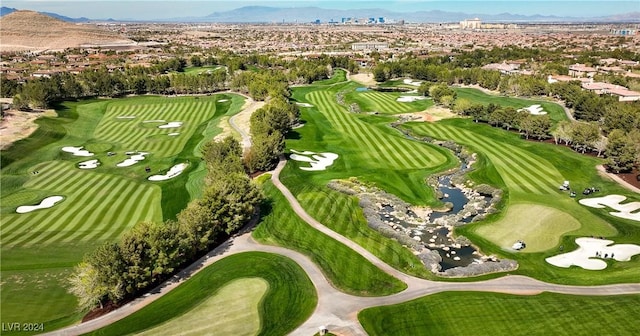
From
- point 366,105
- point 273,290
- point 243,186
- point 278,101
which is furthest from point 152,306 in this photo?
point 366,105

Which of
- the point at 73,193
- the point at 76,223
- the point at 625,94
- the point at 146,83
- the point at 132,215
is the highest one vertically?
the point at 146,83

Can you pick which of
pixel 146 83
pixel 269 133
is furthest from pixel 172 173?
pixel 146 83

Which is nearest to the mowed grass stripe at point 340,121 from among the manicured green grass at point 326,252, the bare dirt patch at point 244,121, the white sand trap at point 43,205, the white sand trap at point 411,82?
the bare dirt patch at point 244,121

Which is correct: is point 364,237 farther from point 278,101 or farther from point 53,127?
point 53,127

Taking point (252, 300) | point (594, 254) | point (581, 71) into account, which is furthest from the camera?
point (581, 71)

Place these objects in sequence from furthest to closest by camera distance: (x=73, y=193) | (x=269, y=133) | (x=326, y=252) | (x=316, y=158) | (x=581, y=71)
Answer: (x=581, y=71)
(x=269, y=133)
(x=316, y=158)
(x=73, y=193)
(x=326, y=252)

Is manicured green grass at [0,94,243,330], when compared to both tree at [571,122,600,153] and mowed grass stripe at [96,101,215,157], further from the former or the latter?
tree at [571,122,600,153]

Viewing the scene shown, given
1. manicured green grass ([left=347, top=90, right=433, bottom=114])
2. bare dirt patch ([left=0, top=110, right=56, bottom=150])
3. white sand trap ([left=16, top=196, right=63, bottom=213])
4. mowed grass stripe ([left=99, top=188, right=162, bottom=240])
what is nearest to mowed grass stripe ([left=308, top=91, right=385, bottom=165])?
manicured green grass ([left=347, top=90, right=433, bottom=114])

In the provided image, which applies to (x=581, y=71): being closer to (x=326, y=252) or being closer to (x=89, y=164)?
(x=326, y=252)
